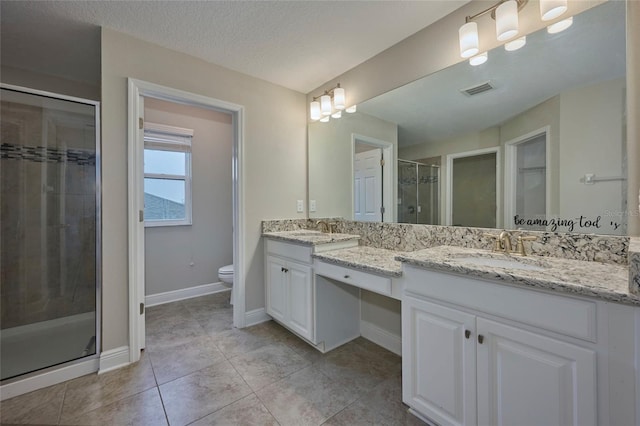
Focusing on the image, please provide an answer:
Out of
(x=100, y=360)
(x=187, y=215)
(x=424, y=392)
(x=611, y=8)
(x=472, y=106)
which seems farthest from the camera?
(x=187, y=215)

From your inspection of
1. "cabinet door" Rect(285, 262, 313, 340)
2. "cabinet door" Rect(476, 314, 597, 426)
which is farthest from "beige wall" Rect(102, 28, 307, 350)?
"cabinet door" Rect(476, 314, 597, 426)

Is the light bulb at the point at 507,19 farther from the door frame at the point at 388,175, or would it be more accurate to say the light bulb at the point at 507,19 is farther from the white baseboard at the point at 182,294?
the white baseboard at the point at 182,294

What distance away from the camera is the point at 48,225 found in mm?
2223

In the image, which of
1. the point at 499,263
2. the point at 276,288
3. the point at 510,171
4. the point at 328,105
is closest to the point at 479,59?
the point at 510,171

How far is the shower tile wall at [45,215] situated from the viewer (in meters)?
2.07

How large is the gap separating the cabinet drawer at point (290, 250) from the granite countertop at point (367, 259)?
0.11 meters

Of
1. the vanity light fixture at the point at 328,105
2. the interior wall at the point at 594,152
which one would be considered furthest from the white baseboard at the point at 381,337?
the vanity light fixture at the point at 328,105

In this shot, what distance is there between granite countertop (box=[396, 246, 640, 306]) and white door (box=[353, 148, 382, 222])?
0.86 meters

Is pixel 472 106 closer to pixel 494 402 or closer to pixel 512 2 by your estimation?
pixel 512 2

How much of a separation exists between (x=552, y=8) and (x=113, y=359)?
3.29 meters

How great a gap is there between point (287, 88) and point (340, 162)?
965 mm

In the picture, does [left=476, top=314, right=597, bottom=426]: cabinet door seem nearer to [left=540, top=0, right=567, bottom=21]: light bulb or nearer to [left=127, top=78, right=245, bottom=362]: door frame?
[left=540, top=0, right=567, bottom=21]: light bulb

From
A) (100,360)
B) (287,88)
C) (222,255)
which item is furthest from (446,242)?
(222,255)

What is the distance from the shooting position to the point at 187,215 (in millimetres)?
3346
